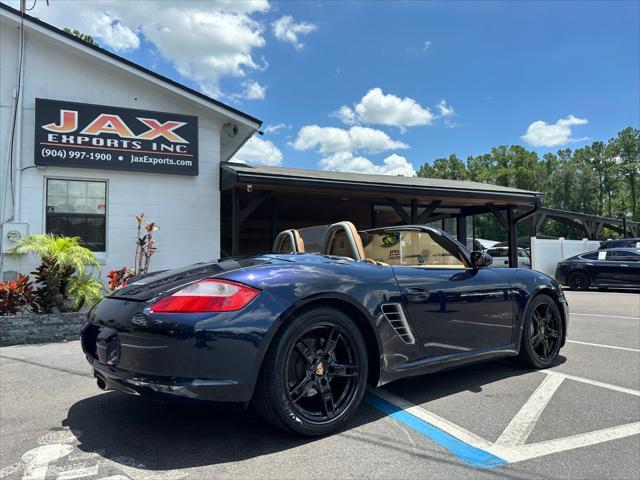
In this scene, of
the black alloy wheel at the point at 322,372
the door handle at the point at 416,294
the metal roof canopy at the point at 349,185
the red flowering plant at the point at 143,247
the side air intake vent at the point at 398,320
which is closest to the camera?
the black alloy wheel at the point at 322,372

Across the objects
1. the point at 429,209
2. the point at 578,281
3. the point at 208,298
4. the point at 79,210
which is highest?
the point at 429,209

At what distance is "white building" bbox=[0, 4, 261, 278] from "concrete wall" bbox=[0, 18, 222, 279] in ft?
0.06

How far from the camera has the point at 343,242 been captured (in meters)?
3.86

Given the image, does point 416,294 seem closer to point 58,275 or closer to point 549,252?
point 58,275

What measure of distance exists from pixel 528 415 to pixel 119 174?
813cm

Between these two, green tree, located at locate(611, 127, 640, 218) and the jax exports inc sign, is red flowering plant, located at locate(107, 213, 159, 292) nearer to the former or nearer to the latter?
the jax exports inc sign

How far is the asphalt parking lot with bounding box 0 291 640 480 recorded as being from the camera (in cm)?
237

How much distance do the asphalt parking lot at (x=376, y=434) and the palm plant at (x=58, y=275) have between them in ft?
9.07

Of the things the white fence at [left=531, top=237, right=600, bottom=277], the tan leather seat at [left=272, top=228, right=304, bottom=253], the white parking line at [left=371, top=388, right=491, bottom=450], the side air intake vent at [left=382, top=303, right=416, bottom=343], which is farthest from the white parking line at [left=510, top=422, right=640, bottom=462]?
the white fence at [left=531, top=237, right=600, bottom=277]

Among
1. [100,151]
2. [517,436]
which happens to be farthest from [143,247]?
[517,436]

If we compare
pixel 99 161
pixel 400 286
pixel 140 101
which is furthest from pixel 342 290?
pixel 140 101

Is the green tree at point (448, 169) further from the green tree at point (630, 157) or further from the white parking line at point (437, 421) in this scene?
the white parking line at point (437, 421)

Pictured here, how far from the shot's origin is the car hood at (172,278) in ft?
8.73

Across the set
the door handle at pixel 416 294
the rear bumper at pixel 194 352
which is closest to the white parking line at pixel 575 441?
the door handle at pixel 416 294
